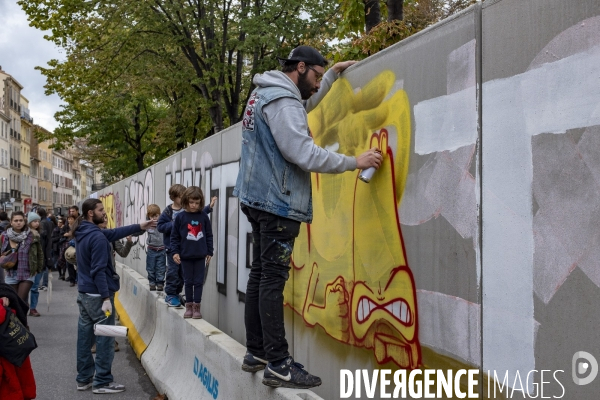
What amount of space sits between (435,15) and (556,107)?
2008 cm

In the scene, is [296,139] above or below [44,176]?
below

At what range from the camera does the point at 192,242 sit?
25.1ft

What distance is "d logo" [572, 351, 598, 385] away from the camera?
2518mm

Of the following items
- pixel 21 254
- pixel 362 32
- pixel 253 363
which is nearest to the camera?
pixel 253 363

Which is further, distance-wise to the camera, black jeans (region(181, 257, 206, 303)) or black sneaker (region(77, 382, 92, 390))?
black jeans (region(181, 257, 206, 303))

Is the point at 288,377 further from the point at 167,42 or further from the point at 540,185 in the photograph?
the point at 167,42

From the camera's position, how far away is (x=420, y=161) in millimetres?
3635

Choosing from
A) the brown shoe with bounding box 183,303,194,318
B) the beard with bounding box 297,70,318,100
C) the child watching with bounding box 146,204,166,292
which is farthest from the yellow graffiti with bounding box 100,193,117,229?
the beard with bounding box 297,70,318,100

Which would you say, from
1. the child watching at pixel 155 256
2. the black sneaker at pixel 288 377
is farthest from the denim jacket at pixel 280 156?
the child watching at pixel 155 256

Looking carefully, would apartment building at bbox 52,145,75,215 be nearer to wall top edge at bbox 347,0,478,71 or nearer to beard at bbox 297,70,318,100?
beard at bbox 297,70,318,100

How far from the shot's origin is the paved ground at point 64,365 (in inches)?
289

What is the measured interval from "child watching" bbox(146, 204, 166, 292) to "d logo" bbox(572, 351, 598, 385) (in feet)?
27.8

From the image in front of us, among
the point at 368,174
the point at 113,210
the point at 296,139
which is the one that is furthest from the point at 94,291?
the point at 113,210

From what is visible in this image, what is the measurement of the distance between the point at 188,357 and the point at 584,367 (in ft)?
15.7
